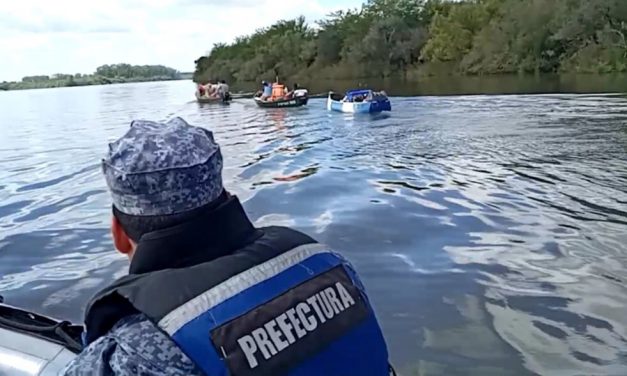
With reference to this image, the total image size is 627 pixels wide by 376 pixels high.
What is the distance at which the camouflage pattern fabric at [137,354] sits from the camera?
5.37 ft

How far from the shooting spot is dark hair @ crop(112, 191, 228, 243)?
5.96 ft

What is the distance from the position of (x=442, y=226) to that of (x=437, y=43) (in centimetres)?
5448

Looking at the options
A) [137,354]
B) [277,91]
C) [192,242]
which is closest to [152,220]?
[192,242]

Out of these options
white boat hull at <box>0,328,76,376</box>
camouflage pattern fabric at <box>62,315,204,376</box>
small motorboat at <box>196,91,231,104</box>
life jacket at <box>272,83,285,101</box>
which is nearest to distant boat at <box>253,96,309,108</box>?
life jacket at <box>272,83,285,101</box>

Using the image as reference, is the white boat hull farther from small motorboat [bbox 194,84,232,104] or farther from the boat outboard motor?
small motorboat [bbox 194,84,232,104]

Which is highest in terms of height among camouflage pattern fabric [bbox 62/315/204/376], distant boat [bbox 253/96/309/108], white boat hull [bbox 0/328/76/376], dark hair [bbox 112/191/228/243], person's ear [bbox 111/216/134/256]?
dark hair [bbox 112/191/228/243]

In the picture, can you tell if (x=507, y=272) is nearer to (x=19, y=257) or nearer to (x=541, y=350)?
(x=541, y=350)

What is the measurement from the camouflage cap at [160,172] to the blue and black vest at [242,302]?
7cm

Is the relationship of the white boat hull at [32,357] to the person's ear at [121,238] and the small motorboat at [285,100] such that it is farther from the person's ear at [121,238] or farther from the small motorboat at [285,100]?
the small motorboat at [285,100]

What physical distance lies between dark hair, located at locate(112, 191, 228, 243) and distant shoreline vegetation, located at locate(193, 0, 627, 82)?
144ft

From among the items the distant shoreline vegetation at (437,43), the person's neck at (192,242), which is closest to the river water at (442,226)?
the person's neck at (192,242)

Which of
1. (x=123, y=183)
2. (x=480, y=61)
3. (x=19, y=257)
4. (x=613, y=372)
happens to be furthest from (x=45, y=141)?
(x=480, y=61)

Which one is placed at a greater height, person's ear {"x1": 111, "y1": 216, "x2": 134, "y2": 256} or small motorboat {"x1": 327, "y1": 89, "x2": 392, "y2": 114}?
person's ear {"x1": 111, "y1": 216, "x2": 134, "y2": 256}

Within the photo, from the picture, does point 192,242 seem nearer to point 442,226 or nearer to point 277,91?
point 442,226
